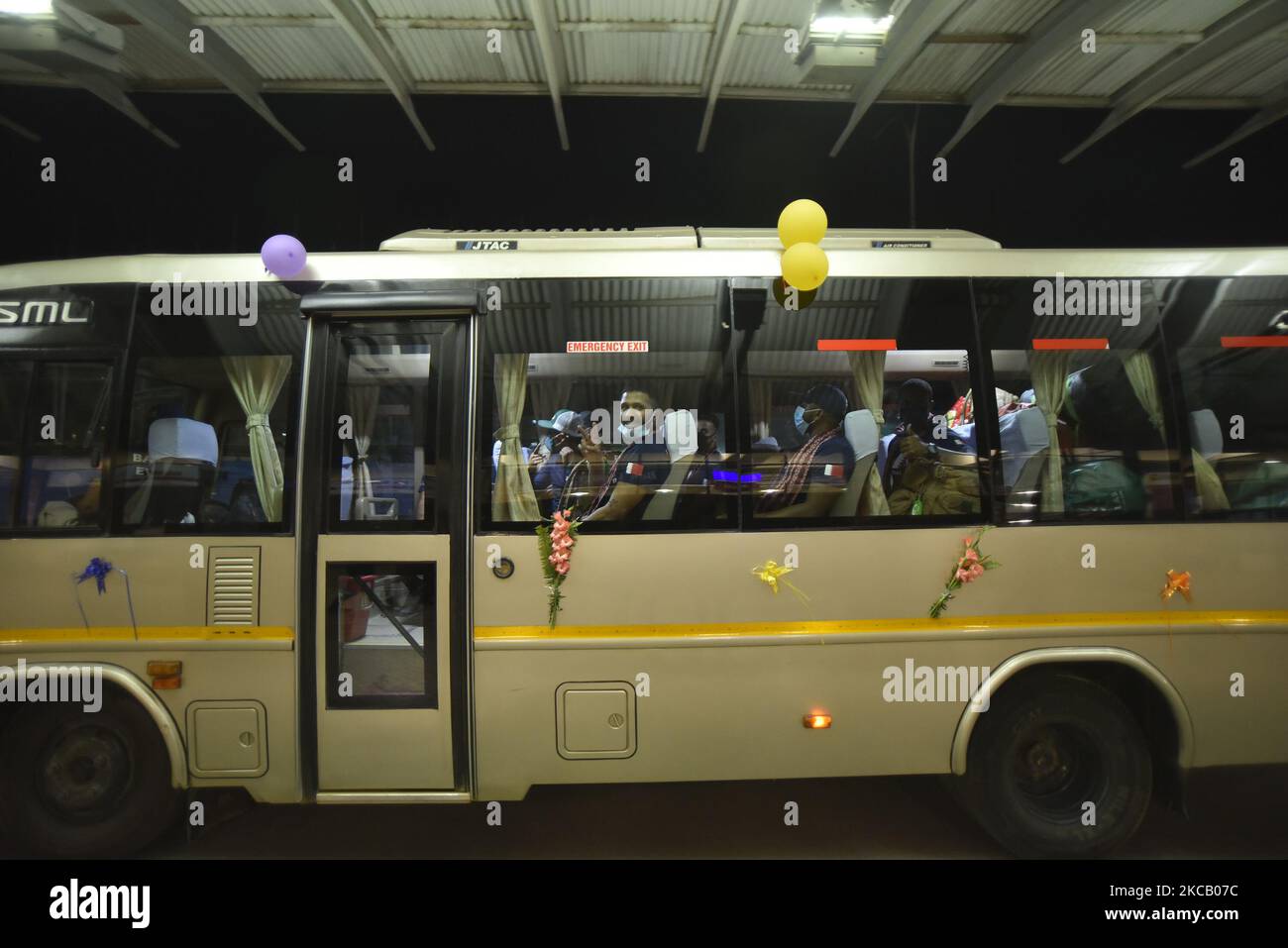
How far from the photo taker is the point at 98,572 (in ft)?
10.9

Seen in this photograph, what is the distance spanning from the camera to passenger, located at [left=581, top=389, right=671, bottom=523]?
342 centimetres

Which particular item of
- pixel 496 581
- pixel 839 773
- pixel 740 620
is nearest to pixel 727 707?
pixel 740 620

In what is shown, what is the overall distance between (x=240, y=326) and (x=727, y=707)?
3.35m

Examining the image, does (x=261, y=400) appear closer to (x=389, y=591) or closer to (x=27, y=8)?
(x=389, y=591)

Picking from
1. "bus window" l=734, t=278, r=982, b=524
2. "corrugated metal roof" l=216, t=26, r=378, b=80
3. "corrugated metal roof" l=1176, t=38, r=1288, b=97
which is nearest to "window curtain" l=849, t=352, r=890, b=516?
"bus window" l=734, t=278, r=982, b=524

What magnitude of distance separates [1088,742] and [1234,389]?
214 cm

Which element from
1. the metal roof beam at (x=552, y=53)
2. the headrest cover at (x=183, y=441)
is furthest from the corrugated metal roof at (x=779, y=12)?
the headrest cover at (x=183, y=441)

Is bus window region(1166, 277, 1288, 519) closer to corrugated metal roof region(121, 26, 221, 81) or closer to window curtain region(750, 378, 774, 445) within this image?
window curtain region(750, 378, 774, 445)

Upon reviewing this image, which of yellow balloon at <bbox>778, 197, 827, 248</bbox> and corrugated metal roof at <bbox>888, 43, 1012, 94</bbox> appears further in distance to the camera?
corrugated metal roof at <bbox>888, 43, 1012, 94</bbox>

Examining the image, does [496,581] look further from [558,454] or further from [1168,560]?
[1168,560]

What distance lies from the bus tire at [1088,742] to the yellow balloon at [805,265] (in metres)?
2.51

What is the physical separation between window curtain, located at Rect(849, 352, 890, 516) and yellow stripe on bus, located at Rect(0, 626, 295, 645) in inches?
126

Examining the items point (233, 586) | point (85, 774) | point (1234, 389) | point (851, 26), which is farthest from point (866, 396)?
point (85, 774)

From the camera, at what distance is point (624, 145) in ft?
20.8
